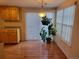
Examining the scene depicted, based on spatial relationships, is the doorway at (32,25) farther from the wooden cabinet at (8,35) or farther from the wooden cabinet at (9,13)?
the wooden cabinet at (8,35)

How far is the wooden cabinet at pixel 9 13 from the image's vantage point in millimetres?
5699

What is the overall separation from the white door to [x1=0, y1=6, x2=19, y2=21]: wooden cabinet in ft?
2.84

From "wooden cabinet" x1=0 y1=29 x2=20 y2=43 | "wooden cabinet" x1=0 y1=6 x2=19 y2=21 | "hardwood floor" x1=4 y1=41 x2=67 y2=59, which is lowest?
"hardwood floor" x1=4 y1=41 x2=67 y2=59

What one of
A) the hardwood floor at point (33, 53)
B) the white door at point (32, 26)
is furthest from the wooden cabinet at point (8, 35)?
the white door at point (32, 26)

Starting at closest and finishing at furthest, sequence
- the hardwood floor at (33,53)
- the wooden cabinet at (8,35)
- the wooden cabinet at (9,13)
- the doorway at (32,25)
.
A: the hardwood floor at (33,53) < the wooden cabinet at (8,35) < the wooden cabinet at (9,13) < the doorway at (32,25)

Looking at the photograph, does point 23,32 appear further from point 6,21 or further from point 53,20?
point 53,20

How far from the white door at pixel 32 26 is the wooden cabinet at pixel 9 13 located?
34.1 inches

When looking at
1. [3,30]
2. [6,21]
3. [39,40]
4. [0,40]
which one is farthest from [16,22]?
[39,40]

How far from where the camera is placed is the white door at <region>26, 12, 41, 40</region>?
Answer: 6.48 m

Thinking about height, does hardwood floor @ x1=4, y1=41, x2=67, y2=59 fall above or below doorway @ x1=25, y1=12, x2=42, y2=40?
below

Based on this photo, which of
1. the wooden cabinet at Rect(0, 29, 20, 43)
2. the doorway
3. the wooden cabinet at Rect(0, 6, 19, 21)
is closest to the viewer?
the wooden cabinet at Rect(0, 29, 20, 43)

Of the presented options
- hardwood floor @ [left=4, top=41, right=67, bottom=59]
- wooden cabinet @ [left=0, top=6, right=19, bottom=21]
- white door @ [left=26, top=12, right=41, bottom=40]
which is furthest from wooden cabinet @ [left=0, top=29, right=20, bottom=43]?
white door @ [left=26, top=12, right=41, bottom=40]

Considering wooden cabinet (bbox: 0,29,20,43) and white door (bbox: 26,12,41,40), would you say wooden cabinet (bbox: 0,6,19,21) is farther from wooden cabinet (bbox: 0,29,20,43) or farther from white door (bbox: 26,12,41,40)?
white door (bbox: 26,12,41,40)

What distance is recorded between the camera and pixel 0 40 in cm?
558
